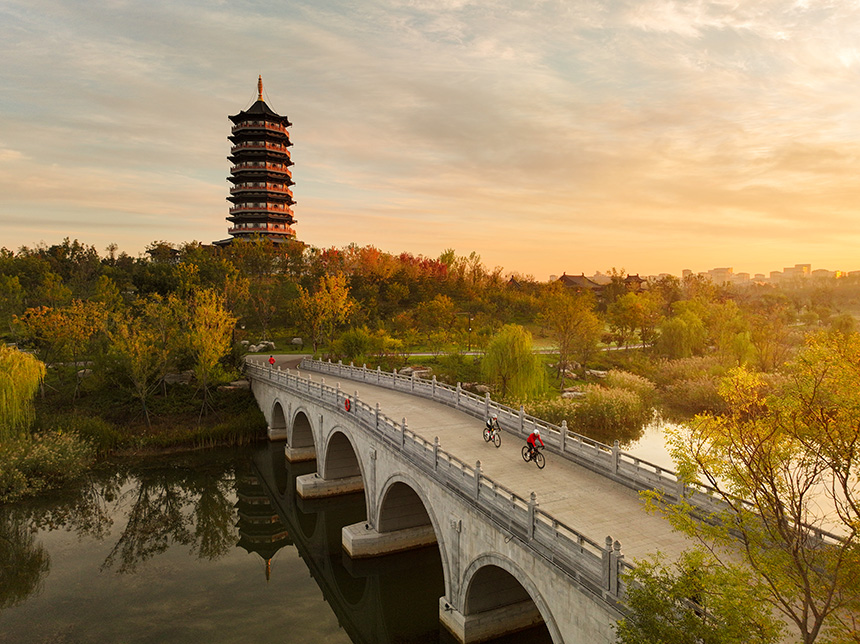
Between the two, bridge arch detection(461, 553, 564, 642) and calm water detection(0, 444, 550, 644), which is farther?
calm water detection(0, 444, 550, 644)

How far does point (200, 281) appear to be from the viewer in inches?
Answer: 2625

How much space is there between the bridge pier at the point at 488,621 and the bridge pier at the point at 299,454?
77.0 feet

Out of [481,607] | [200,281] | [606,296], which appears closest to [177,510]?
[481,607]

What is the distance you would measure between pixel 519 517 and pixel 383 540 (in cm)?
1326

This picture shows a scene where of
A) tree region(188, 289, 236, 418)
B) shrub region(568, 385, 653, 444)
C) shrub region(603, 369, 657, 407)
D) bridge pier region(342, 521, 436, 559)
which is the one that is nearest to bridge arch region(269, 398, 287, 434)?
tree region(188, 289, 236, 418)

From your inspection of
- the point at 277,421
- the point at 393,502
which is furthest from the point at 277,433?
the point at 393,502

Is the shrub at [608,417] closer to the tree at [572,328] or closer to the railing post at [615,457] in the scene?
the tree at [572,328]

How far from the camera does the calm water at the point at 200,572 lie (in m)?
20.8

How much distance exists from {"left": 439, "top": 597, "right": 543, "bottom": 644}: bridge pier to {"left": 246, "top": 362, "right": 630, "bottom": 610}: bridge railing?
15.5ft

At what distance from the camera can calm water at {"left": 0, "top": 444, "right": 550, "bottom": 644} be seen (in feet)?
68.2

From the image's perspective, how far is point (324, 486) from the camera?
33.9 meters

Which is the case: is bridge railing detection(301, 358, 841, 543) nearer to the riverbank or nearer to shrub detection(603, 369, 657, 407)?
the riverbank

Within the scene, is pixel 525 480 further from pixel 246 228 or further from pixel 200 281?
pixel 246 228

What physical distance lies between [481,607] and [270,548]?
14.8 m
